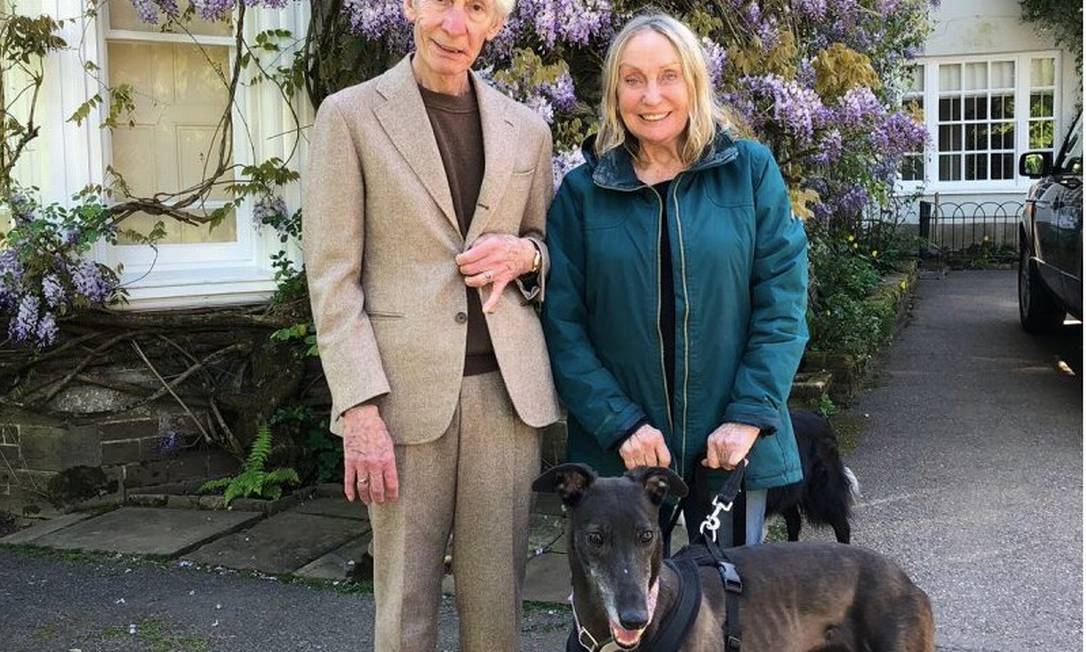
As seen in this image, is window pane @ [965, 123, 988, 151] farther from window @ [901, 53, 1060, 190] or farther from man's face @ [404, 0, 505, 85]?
man's face @ [404, 0, 505, 85]

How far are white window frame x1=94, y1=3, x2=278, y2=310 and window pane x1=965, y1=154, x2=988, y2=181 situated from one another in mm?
16145

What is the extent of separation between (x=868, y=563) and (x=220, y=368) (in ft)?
14.9

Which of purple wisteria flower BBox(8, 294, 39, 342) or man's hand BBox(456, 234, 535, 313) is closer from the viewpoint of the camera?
man's hand BBox(456, 234, 535, 313)

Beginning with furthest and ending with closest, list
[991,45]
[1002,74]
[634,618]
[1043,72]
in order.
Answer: [1002,74] < [991,45] < [1043,72] < [634,618]

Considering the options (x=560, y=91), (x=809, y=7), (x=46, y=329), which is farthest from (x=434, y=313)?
(x=809, y=7)

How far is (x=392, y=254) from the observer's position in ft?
9.36

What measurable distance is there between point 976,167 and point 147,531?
1744 centimetres

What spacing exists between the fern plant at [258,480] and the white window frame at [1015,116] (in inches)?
580

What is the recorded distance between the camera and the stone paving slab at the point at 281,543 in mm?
5277

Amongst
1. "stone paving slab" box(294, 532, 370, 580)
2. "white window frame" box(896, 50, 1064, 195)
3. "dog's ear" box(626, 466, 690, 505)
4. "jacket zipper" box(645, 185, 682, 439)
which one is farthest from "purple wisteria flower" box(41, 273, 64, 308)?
"white window frame" box(896, 50, 1064, 195)

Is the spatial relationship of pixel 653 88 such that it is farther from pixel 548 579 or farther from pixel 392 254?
pixel 548 579

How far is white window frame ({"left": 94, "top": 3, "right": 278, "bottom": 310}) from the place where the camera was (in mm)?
6281

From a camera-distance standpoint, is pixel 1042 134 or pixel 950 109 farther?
pixel 950 109

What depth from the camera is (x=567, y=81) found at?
5.61 meters
